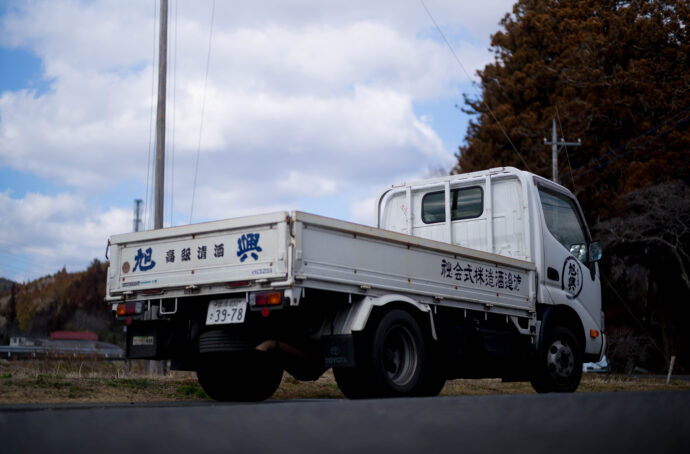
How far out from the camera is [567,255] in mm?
12297

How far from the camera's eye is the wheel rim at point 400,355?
8.84 metres

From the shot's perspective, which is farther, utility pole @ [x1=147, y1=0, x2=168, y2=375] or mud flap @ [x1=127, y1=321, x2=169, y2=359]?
utility pole @ [x1=147, y1=0, x2=168, y2=375]

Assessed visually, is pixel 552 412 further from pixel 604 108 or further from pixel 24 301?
pixel 24 301

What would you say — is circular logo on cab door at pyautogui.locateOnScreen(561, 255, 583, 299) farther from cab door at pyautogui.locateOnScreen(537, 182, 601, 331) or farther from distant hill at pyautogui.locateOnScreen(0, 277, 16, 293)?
distant hill at pyautogui.locateOnScreen(0, 277, 16, 293)

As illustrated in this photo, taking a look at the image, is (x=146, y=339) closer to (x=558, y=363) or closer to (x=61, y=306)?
(x=558, y=363)

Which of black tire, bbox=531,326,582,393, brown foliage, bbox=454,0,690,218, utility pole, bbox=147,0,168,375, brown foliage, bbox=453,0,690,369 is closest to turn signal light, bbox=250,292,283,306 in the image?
black tire, bbox=531,326,582,393

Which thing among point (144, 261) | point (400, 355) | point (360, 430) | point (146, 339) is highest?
point (144, 261)

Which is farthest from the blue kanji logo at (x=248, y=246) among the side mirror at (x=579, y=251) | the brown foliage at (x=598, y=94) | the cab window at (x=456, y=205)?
the brown foliage at (x=598, y=94)

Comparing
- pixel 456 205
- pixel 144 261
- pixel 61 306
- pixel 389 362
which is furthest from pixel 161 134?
pixel 61 306

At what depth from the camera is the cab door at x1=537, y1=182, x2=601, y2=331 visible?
11898mm

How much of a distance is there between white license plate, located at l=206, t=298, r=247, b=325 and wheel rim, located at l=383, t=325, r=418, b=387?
5.04 ft

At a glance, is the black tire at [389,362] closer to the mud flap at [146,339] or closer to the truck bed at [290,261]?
the truck bed at [290,261]

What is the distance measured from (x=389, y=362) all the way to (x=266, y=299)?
164 cm

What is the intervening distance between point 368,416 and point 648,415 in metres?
2.09
